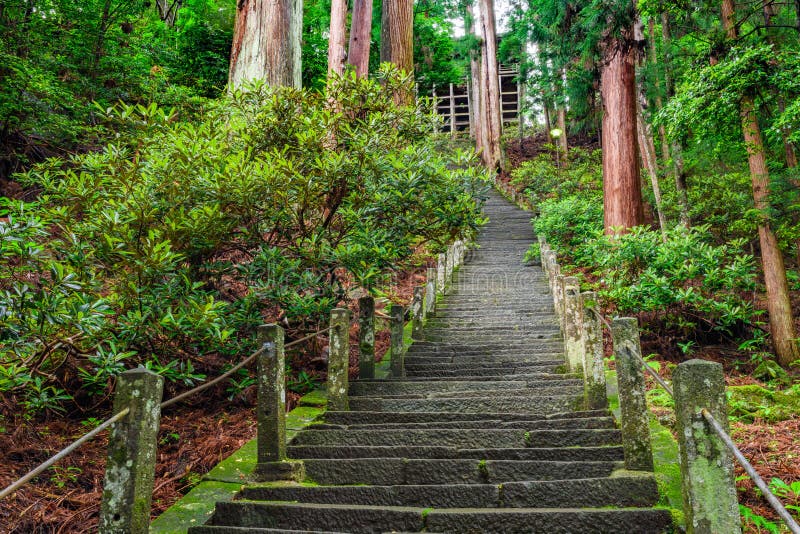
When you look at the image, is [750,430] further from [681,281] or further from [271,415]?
[271,415]

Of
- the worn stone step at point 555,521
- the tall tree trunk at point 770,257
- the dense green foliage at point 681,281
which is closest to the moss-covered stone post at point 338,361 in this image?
the worn stone step at point 555,521

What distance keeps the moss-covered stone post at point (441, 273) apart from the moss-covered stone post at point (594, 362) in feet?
20.6

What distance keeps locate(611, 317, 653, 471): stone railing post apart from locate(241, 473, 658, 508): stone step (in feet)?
0.57

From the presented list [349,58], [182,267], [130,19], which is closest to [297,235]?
[182,267]

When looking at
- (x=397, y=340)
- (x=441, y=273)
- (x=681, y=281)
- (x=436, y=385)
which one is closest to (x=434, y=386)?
(x=436, y=385)

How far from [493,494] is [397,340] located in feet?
11.1

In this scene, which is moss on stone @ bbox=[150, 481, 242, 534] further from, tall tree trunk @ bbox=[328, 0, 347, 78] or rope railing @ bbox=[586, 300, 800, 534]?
tall tree trunk @ bbox=[328, 0, 347, 78]

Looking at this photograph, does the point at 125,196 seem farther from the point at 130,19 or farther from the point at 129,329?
the point at 130,19

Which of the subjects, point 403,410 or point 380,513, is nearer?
point 380,513

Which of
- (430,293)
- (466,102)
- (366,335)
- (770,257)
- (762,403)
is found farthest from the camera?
(466,102)

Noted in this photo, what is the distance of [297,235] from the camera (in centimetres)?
666

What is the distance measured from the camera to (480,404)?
5.48 meters

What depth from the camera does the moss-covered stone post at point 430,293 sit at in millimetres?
9953

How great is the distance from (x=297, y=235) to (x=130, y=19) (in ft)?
31.0
